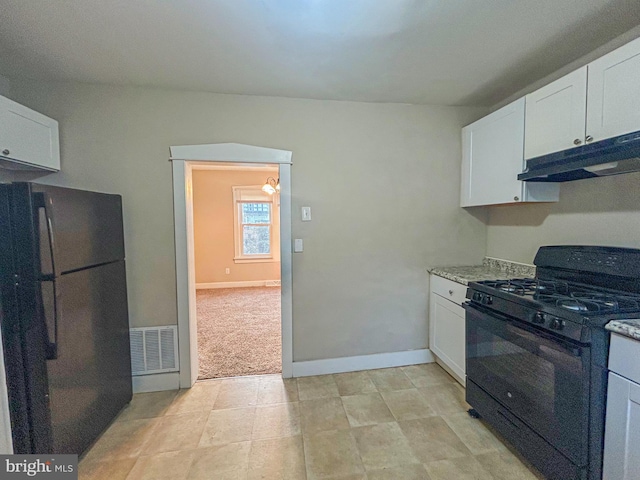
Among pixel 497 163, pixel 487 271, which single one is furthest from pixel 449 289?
pixel 497 163

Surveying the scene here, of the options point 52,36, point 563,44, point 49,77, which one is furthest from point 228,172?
point 563,44

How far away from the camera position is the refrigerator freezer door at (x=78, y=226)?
4.61ft

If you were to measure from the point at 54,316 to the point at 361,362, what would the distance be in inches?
90.4

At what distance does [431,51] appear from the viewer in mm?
1791

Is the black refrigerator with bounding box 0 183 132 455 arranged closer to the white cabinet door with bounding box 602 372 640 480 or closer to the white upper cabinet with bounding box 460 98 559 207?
the white cabinet door with bounding box 602 372 640 480

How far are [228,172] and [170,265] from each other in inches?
162

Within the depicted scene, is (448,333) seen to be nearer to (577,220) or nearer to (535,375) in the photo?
(535,375)

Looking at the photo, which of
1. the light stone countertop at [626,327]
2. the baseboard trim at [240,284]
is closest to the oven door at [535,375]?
the light stone countertop at [626,327]

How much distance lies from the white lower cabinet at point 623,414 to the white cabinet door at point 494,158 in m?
1.20

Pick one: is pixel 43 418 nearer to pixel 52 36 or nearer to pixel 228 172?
pixel 52 36

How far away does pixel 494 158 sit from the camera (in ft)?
7.38

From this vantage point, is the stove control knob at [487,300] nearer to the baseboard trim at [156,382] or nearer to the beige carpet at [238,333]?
the beige carpet at [238,333]

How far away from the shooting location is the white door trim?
2307 mm

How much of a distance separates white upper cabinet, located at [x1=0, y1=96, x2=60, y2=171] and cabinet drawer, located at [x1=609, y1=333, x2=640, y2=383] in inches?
131
